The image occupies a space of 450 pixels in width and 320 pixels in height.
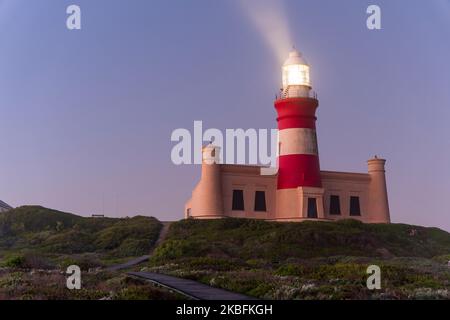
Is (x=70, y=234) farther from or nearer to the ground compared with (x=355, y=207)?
nearer to the ground

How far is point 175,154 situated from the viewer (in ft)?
143

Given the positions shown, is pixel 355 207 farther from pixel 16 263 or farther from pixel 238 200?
pixel 16 263

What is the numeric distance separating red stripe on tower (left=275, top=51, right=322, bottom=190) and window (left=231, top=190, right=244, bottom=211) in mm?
3287

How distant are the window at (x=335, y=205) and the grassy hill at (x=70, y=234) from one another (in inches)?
580

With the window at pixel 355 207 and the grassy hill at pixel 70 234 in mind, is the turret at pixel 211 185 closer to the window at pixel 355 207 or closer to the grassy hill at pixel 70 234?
the grassy hill at pixel 70 234

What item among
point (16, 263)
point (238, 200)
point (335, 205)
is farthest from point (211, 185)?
point (16, 263)

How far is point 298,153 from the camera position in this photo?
48594 millimetres

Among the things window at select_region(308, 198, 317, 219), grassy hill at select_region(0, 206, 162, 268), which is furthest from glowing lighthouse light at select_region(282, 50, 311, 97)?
grassy hill at select_region(0, 206, 162, 268)

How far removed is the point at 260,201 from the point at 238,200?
74.4 inches

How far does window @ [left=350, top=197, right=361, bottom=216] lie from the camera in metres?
52.2
